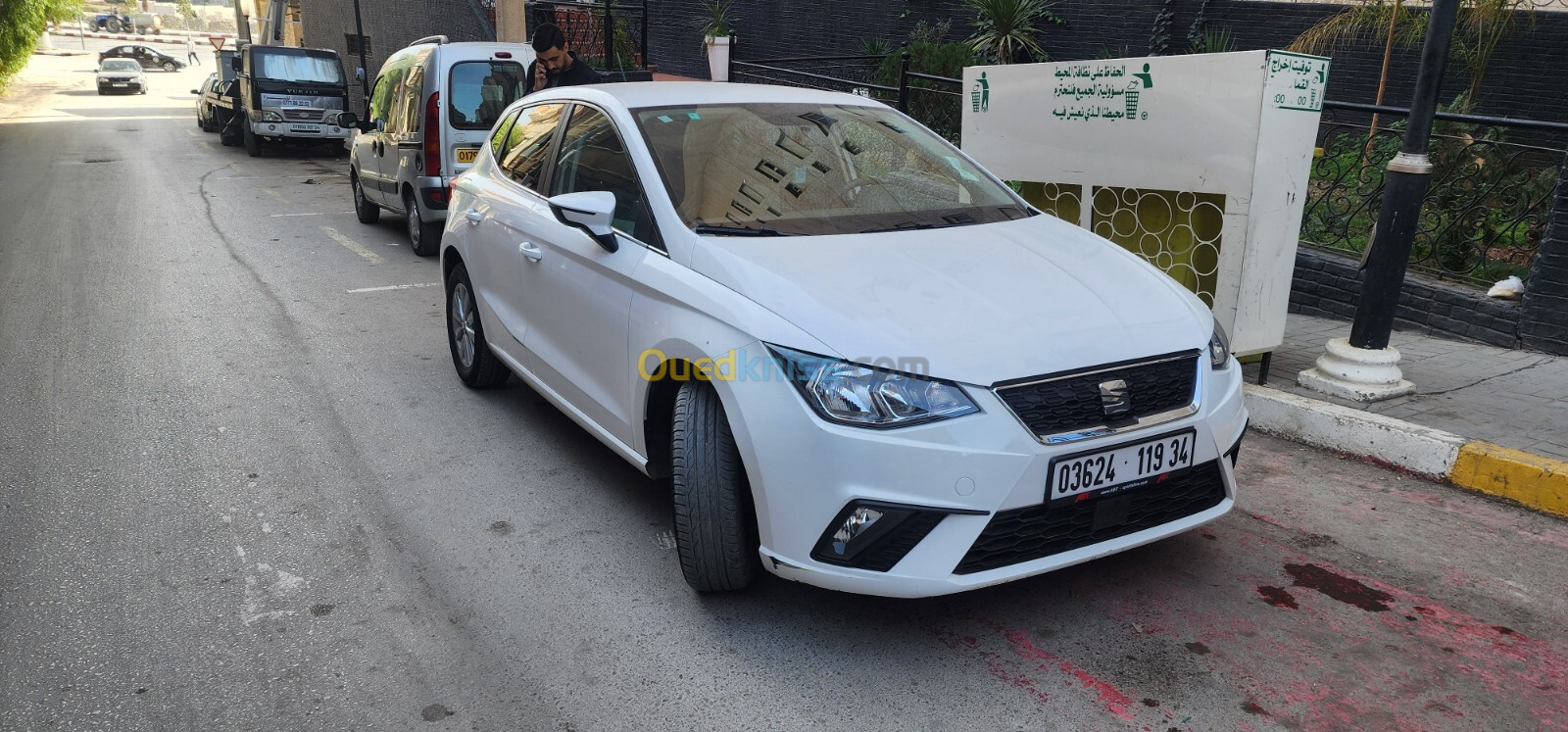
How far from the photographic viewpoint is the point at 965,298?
3.10 metres

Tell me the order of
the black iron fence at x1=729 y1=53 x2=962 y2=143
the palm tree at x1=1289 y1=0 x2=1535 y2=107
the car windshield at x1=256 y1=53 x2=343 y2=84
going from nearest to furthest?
1. the palm tree at x1=1289 y1=0 x2=1535 y2=107
2. the black iron fence at x1=729 y1=53 x2=962 y2=143
3. the car windshield at x1=256 y1=53 x2=343 y2=84

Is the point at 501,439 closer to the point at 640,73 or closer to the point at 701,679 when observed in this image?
the point at 701,679

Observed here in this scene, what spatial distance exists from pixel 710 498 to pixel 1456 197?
18.9 feet

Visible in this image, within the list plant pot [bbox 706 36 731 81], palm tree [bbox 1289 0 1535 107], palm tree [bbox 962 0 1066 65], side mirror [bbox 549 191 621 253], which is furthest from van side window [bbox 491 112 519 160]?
plant pot [bbox 706 36 731 81]

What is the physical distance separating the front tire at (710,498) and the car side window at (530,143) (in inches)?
72.2

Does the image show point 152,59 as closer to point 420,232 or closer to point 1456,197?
point 420,232

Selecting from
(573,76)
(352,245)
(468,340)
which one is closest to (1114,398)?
(468,340)

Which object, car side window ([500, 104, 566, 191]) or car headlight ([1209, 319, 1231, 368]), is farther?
car side window ([500, 104, 566, 191])

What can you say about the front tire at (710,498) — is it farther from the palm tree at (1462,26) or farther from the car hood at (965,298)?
the palm tree at (1462,26)

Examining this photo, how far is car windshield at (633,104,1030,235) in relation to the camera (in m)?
3.64

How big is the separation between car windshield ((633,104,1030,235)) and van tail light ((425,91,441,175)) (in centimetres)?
555

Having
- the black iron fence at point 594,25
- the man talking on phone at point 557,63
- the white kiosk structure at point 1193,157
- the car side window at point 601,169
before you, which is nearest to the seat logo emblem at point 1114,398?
the car side window at point 601,169

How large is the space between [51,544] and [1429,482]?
5.46 m

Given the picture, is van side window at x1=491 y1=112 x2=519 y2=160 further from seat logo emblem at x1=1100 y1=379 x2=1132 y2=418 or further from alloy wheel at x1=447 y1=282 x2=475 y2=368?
seat logo emblem at x1=1100 y1=379 x2=1132 y2=418
